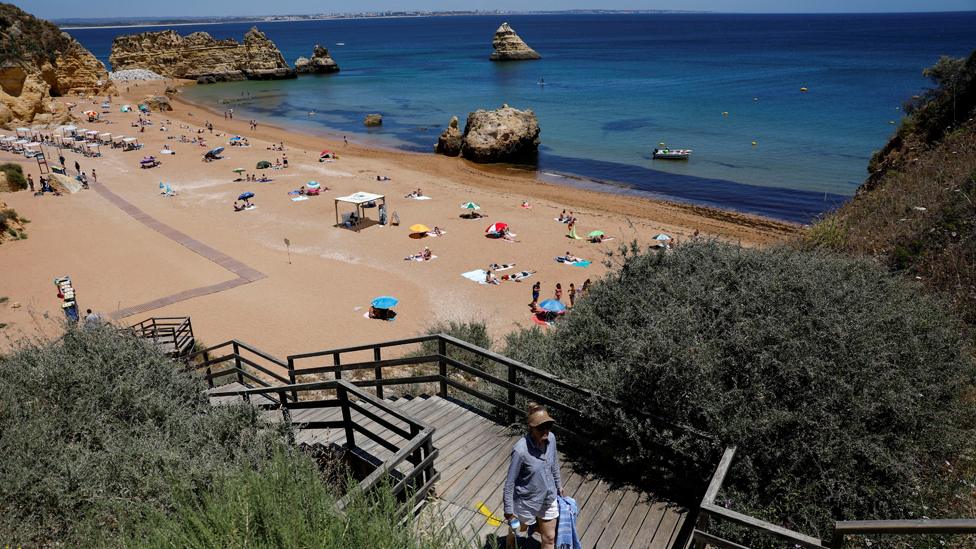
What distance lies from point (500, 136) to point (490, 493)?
39597 millimetres

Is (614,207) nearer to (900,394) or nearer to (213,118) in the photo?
(900,394)

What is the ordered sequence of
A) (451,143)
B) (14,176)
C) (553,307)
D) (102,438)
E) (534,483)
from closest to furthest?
1. (534,483)
2. (102,438)
3. (553,307)
4. (14,176)
5. (451,143)

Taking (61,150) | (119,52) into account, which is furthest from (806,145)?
(119,52)

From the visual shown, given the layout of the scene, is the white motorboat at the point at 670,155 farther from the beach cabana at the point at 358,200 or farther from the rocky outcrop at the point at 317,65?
the rocky outcrop at the point at 317,65

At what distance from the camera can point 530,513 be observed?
14.7ft

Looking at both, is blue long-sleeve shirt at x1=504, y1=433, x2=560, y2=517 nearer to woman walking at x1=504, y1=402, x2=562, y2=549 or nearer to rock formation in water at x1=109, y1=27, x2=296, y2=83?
woman walking at x1=504, y1=402, x2=562, y2=549

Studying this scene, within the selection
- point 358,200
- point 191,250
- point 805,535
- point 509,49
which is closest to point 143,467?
point 805,535

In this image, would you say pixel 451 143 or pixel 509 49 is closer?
pixel 451 143

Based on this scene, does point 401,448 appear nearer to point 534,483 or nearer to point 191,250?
point 534,483

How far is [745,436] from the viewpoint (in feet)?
16.3

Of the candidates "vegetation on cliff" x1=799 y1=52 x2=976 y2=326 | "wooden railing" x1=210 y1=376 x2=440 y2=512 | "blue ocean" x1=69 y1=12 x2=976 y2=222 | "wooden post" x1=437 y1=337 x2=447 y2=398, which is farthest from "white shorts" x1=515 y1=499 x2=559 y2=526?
"blue ocean" x1=69 y1=12 x2=976 y2=222

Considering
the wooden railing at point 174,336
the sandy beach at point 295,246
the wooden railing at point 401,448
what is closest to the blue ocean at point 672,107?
the sandy beach at point 295,246

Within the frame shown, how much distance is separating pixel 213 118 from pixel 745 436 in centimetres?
6724

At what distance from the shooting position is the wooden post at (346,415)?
6009 mm
